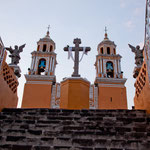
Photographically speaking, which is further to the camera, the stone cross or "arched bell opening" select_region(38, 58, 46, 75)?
"arched bell opening" select_region(38, 58, 46, 75)

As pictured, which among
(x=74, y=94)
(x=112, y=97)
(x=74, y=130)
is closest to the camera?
(x=74, y=130)

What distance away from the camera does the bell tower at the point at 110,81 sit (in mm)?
19859

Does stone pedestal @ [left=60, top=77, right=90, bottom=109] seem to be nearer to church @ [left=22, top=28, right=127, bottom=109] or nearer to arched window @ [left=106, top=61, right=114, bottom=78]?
church @ [left=22, top=28, right=127, bottom=109]

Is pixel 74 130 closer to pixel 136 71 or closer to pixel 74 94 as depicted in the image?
pixel 74 94

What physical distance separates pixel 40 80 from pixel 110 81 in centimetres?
697

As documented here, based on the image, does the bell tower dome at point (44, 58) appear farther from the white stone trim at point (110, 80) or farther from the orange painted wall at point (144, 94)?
the orange painted wall at point (144, 94)

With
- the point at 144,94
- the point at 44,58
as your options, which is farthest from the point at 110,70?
the point at 144,94

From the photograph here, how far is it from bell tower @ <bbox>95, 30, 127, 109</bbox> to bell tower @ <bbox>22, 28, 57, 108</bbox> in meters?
4.80

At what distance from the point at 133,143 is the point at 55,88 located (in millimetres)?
16963

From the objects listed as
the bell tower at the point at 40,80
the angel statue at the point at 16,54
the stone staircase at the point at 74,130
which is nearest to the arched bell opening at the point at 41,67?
the bell tower at the point at 40,80

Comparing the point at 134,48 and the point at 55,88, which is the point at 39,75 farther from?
the point at 134,48

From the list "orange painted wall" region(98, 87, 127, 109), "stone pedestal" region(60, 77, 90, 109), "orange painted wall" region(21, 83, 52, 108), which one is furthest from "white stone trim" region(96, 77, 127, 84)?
"stone pedestal" region(60, 77, 90, 109)

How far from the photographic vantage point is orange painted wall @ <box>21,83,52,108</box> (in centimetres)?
1972

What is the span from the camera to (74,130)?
4684 millimetres
